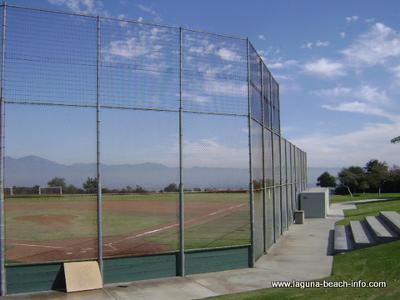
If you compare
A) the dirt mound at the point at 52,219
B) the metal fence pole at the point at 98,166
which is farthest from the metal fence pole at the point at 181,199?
the dirt mound at the point at 52,219

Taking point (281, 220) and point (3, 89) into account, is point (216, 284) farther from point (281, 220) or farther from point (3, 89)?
point (281, 220)

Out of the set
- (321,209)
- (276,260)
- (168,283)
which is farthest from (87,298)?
(321,209)

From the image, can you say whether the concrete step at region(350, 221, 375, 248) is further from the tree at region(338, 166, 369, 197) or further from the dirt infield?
the tree at region(338, 166, 369, 197)

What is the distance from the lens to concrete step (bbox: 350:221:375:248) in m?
14.5

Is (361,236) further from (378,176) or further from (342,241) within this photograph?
(378,176)

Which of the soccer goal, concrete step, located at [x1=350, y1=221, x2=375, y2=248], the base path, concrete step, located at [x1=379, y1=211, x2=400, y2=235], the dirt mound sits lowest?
the base path

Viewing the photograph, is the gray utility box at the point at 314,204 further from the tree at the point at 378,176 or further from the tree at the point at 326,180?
the tree at the point at 326,180

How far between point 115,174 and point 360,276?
5.61 m

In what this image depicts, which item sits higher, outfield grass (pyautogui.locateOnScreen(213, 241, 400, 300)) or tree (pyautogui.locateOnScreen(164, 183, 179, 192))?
tree (pyautogui.locateOnScreen(164, 183, 179, 192))

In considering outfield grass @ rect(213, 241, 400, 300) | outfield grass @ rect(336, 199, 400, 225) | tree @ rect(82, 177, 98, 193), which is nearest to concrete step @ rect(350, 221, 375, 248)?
outfield grass @ rect(213, 241, 400, 300)

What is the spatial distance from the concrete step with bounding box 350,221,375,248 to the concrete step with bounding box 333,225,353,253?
30 centimetres

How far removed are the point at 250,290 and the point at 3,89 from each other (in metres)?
6.27

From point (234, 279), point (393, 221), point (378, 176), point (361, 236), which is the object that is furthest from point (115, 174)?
point (378, 176)

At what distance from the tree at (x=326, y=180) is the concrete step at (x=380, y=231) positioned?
52283 mm
